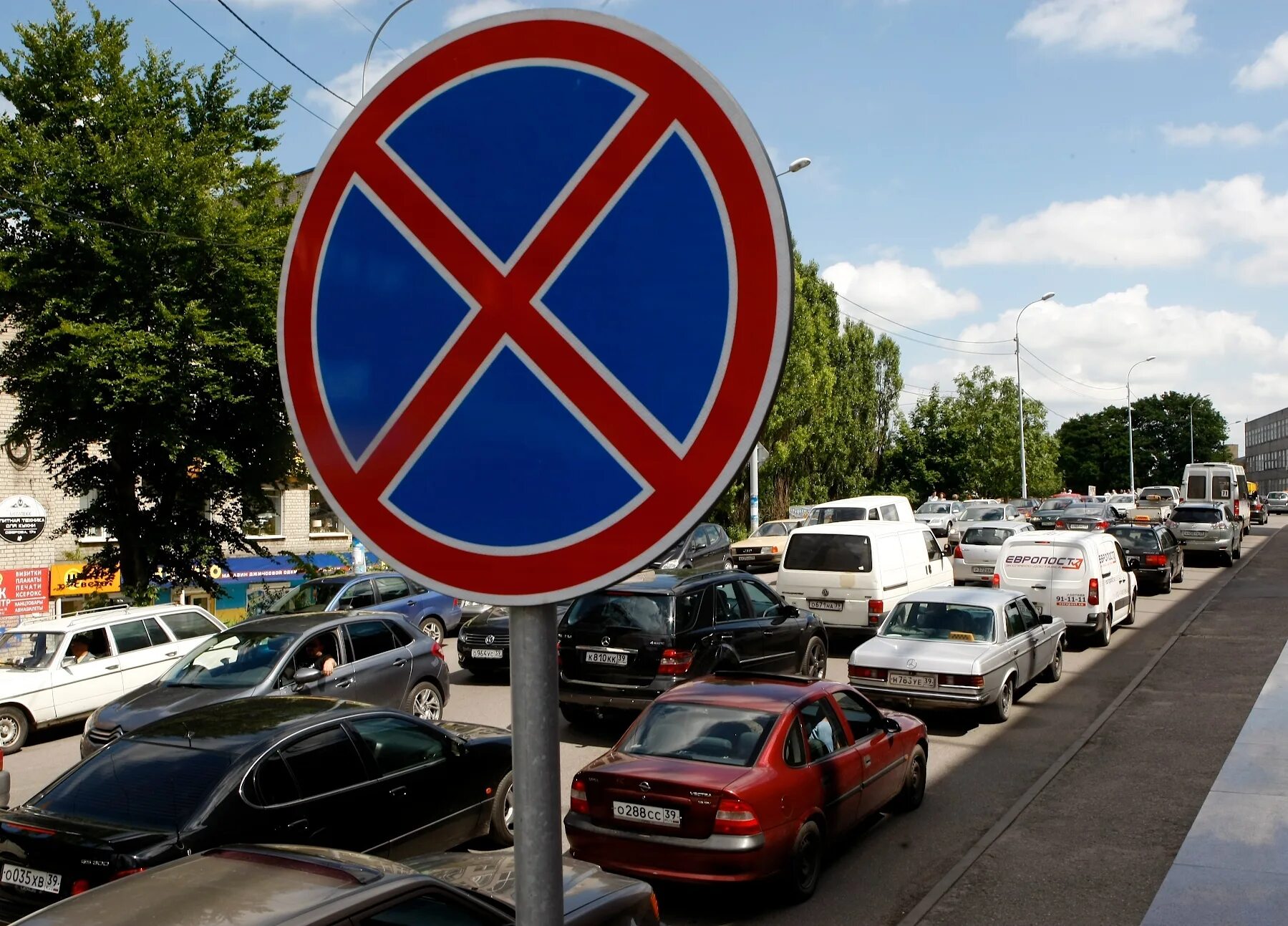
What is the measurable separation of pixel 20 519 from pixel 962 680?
884 inches

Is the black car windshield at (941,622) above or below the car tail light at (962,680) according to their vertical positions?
above

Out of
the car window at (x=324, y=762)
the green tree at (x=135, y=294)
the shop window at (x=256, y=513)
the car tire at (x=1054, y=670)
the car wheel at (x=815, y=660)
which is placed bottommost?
the car tire at (x=1054, y=670)

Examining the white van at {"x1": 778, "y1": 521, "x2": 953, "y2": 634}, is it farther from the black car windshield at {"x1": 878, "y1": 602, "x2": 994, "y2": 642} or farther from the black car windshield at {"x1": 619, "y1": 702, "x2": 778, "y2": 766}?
the black car windshield at {"x1": 619, "y1": 702, "x2": 778, "y2": 766}

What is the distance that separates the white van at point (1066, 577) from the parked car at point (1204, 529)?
16.4 meters

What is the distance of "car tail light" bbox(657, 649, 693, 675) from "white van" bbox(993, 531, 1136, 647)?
839 centimetres

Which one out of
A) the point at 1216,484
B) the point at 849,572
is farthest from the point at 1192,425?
the point at 849,572

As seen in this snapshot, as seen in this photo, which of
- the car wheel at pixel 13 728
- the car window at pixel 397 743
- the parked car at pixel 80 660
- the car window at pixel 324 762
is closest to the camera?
the car window at pixel 324 762

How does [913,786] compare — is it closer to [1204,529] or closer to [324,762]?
[324,762]

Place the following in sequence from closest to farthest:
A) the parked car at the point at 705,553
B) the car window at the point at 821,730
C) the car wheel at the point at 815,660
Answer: the car window at the point at 821,730, the car wheel at the point at 815,660, the parked car at the point at 705,553

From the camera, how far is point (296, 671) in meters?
11.8

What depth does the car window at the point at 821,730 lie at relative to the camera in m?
8.42

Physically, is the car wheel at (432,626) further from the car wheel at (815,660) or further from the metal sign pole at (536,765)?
the metal sign pole at (536,765)

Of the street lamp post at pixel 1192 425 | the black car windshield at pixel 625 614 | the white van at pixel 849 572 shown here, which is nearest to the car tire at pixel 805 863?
the black car windshield at pixel 625 614

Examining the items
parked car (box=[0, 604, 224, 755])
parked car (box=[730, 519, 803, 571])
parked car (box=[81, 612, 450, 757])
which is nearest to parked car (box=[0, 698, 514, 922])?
parked car (box=[81, 612, 450, 757])
